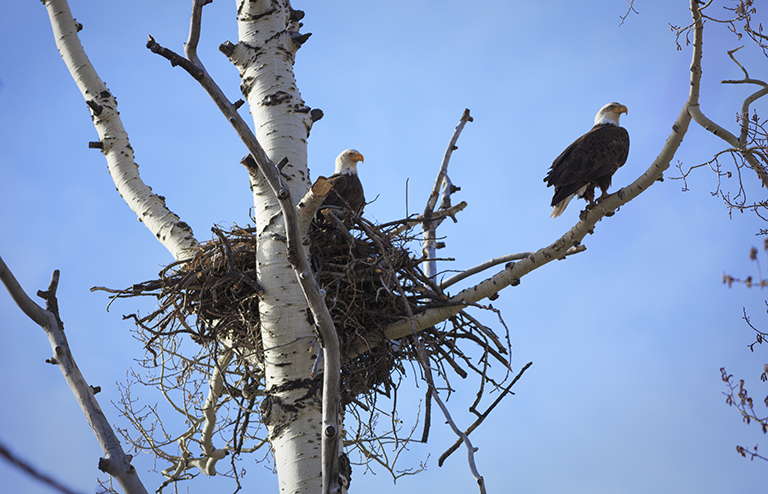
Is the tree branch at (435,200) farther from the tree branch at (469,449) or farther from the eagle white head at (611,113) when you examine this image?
the tree branch at (469,449)

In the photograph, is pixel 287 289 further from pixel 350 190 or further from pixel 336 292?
pixel 350 190

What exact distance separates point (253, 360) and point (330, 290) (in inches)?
24.9

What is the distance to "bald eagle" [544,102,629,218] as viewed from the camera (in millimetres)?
4668

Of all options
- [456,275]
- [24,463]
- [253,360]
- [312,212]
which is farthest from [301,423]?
[24,463]

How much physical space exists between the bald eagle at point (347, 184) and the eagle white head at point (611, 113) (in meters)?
2.35

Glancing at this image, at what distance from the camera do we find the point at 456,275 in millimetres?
4277

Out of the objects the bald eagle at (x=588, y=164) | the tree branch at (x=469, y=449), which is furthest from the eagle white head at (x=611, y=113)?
the tree branch at (x=469, y=449)

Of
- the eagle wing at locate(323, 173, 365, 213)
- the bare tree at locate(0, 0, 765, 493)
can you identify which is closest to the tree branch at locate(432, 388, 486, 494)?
the bare tree at locate(0, 0, 765, 493)

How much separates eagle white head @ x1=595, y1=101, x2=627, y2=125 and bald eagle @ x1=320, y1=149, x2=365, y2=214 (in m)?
2.35

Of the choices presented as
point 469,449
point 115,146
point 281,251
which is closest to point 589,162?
point 281,251

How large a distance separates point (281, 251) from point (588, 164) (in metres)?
Result: 2.46

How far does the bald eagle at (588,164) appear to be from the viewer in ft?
15.3

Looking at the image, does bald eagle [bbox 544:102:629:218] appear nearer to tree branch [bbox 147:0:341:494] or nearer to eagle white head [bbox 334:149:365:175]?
eagle white head [bbox 334:149:365:175]

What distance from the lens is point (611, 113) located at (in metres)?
6.17
